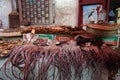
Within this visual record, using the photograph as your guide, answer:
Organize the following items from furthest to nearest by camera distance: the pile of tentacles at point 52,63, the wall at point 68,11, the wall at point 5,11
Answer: the wall at point 5,11 → the wall at point 68,11 → the pile of tentacles at point 52,63

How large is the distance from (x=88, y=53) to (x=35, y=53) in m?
0.52

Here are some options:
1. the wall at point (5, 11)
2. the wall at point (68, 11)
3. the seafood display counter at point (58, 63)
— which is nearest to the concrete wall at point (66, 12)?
the wall at point (68, 11)

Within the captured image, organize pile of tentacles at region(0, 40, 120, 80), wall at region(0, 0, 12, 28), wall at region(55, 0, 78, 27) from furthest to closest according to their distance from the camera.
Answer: wall at region(0, 0, 12, 28) < wall at region(55, 0, 78, 27) < pile of tentacles at region(0, 40, 120, 80)

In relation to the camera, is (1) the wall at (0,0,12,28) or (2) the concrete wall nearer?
(2) the concrete wall

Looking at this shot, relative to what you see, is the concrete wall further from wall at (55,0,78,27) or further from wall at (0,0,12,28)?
wall at (0,0,12,28)

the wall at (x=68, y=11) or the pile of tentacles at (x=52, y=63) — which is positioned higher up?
the wall at (x=68, y=11)

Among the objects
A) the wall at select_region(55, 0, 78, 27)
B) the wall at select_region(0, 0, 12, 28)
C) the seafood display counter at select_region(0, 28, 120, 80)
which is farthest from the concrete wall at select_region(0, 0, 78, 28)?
the seafood display counter at select_region(0, 28, 120, 80)

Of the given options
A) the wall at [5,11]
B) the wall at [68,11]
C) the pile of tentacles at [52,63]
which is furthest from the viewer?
the wall at [5,11]

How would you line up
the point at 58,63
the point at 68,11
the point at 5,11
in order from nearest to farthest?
1. the point at 58,63
2. the point at 68,11
3. the point at 5,11

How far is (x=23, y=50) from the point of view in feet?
4.94

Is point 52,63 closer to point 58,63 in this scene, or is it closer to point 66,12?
point 58,63

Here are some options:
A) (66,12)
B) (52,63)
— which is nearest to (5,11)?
(66,12)

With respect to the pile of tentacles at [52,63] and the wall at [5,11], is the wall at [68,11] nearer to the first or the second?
the wall at [5,11]

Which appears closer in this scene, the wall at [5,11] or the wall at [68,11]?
the wall at [68,11]
